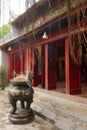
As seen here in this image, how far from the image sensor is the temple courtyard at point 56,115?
4625 mm

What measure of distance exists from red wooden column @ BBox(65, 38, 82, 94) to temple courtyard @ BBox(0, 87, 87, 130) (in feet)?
1.47

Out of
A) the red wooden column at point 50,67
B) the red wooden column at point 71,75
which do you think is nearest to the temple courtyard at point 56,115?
the red wooden column at point 71,75

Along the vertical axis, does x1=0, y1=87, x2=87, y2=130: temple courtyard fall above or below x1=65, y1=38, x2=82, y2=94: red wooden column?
below

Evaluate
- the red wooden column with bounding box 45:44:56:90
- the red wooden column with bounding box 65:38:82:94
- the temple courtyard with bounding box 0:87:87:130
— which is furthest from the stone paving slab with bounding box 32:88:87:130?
the red wooden column with bounding box 45:44:56:90

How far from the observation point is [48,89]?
8711 millimetres

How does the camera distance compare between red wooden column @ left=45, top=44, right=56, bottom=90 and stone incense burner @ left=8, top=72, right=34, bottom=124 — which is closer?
stone incense burner @ left=8, top=72, right=34, bottom=124

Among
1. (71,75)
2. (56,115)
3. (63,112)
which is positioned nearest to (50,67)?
(71,75)

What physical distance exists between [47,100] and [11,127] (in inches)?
104

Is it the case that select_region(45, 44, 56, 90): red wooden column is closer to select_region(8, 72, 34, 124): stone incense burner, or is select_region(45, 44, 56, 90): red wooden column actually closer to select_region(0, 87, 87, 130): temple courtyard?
select_region(0, 87, 87, 130): temple courtyard

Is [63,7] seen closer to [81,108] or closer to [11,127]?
[81,108]

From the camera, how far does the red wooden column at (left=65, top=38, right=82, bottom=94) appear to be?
711cm

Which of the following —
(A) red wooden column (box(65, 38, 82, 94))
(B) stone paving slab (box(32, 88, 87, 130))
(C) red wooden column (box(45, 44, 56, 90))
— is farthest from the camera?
(C) red wooden column (box(45, 44, 56, 90))

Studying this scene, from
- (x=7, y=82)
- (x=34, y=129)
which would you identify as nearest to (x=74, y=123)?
(x=34, y=129)

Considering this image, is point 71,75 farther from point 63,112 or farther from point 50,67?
point 63,112
